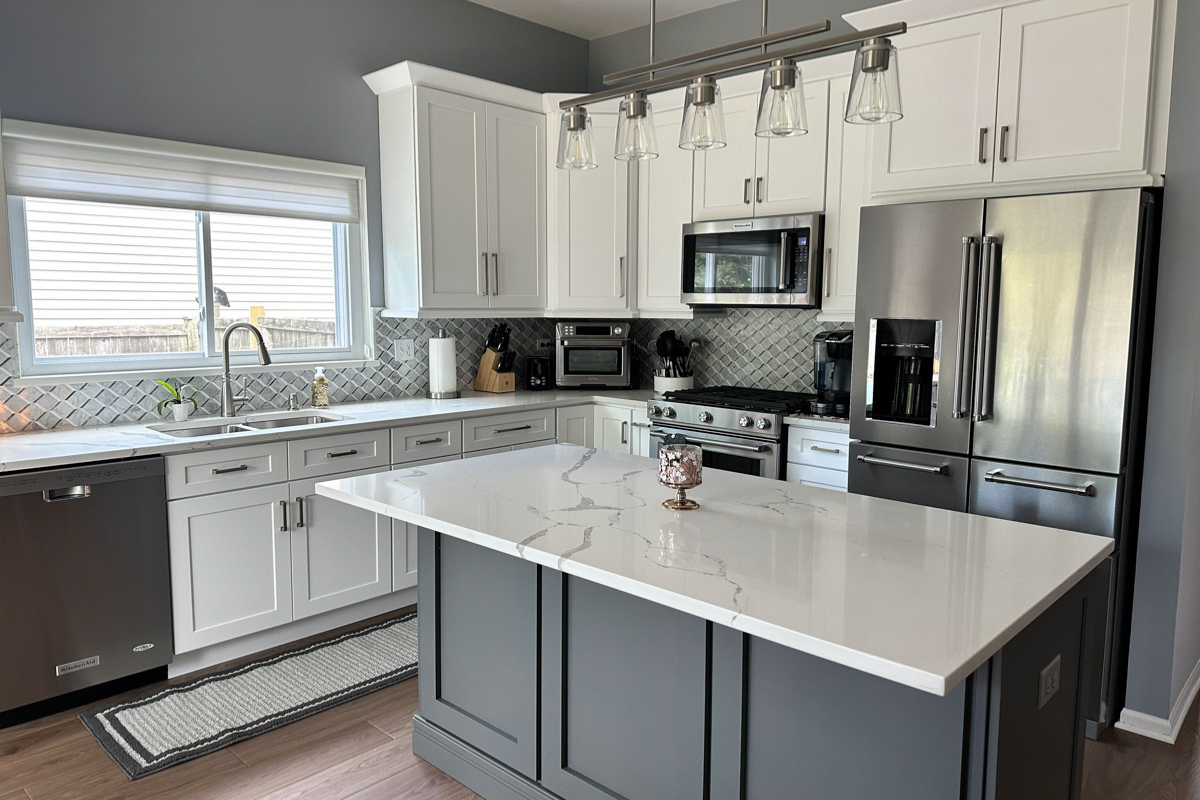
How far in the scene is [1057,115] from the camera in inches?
113

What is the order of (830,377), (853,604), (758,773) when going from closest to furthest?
(853,604), (758,773), (830,377)

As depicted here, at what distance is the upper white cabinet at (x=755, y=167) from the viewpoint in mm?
3785

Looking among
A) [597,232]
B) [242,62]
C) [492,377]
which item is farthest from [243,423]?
[597,232]

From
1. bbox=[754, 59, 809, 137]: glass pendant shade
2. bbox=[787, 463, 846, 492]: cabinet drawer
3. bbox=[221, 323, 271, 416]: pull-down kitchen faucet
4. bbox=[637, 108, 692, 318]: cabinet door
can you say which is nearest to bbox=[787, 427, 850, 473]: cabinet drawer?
bbox=[787, 463, 846, 492]: cabinet drawer

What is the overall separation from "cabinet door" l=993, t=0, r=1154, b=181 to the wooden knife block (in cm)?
271

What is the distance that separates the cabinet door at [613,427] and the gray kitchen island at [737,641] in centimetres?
182

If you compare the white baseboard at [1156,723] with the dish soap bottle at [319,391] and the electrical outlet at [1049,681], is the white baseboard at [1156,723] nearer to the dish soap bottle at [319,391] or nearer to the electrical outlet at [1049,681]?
the electrical outlet at [1049,681]

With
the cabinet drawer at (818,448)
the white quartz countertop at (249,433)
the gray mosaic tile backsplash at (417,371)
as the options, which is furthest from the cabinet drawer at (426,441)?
the cabinet drawer at (818,448)

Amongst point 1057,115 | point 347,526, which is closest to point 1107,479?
point 1057,115

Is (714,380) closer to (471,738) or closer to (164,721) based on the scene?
(471,738)

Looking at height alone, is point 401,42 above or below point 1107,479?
above

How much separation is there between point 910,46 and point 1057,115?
0.63m

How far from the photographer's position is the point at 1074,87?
2.82 m

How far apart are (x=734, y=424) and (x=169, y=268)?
8.74ft
